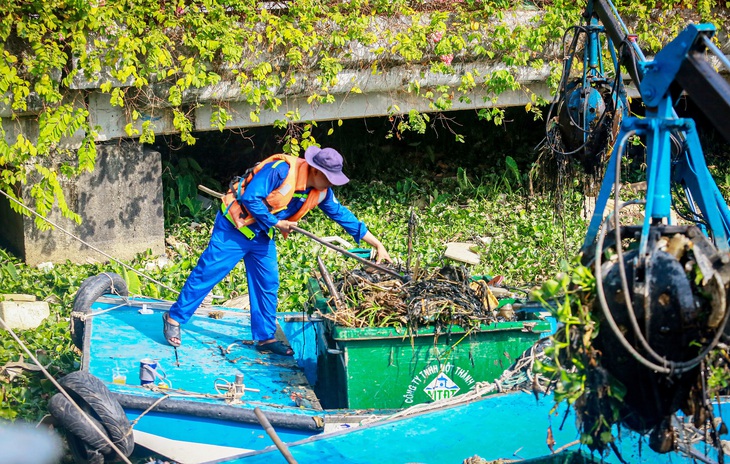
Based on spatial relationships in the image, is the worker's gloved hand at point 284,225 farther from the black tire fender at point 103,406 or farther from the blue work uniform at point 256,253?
the black tire fender at point 103,406

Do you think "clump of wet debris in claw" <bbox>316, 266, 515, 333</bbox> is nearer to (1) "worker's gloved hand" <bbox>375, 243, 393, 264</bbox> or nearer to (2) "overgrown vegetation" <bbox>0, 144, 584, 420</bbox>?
(1) "worker's gloved hand" <bbox>375, 243, 393, 264</bbox>

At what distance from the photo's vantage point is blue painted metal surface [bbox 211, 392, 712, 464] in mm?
4762

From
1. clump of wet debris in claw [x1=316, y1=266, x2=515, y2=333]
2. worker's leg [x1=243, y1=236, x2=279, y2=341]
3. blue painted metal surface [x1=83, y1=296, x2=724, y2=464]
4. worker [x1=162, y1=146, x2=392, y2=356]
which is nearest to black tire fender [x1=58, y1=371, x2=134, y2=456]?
blue painted metal surface [x1=83, y1=296, x2=724, y2=464]

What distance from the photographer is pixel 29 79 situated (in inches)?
324

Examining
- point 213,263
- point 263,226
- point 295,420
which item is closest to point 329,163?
point 263,226

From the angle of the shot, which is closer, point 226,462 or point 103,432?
point 226,462

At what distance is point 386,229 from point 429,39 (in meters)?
2.18

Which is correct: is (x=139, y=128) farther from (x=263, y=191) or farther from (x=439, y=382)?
(x=439, y=382)

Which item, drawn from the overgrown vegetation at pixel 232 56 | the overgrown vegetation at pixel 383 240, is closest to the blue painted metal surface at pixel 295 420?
the overgrown vegetation at pixel 383 240

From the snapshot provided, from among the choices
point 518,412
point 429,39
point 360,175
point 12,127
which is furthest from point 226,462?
point 360,175

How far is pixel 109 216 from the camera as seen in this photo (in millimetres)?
8898

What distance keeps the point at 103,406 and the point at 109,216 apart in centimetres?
410

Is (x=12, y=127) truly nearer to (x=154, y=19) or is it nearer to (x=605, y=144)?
(x=154, y=19)

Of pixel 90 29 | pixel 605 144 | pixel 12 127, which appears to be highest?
pixel 90 29
